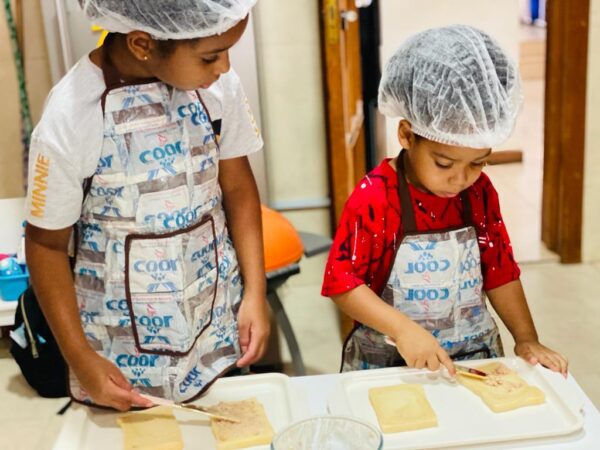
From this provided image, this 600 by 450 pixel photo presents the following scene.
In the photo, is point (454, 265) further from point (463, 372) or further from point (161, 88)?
point (161, 88)

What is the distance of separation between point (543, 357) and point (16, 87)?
2.16 metres

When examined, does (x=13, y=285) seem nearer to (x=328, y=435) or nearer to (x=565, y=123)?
(x=328, y=435)

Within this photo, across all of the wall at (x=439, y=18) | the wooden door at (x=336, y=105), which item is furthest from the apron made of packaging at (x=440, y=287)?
the wall at (x=439, y=18)

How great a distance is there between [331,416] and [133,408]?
0.30 metres

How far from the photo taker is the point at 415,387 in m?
1.06

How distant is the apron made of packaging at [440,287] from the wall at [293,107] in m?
1.48

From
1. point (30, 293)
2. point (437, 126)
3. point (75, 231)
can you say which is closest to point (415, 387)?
point (437, 126)

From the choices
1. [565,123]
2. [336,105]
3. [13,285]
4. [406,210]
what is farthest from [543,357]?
[565,123]

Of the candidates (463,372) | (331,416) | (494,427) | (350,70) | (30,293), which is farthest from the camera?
(350,70)

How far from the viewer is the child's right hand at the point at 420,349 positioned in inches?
43.6

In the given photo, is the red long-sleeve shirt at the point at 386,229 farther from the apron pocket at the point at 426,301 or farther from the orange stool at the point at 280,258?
the orange stool at the point at 280,258

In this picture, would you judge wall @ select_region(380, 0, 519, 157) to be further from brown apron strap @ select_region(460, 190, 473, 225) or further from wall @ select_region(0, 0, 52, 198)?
brown apron strap @ select_region(460, 190, 473, 225)

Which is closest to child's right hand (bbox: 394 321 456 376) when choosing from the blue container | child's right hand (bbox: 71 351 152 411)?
child's right hand (bbox: 71 351 152 411)

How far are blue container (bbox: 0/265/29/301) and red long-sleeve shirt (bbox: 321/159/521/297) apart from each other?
1.53 meters
